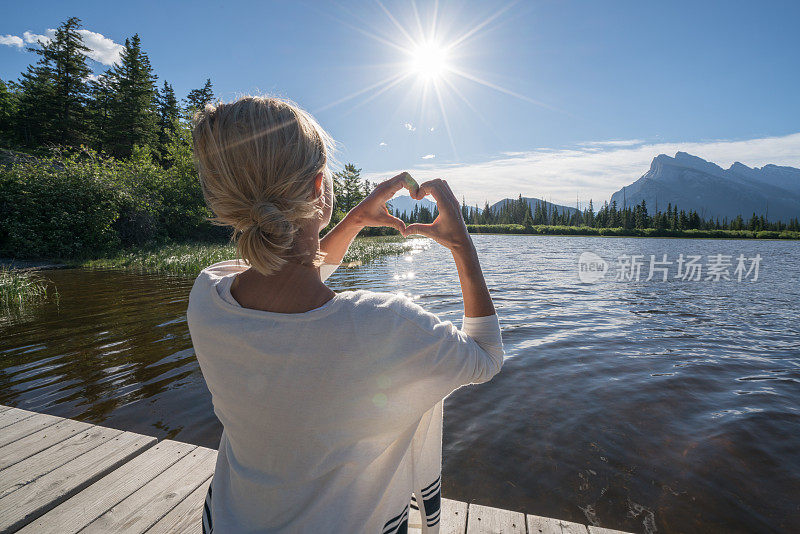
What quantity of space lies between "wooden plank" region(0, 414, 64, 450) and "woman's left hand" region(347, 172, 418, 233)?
338 centimetres

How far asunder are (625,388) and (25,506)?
6.53 m

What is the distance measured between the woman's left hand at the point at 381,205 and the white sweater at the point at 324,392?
570 millimetres

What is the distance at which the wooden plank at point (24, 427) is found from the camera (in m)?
2.94

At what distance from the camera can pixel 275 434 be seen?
1102 millimetres

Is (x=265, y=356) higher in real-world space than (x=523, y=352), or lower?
higher

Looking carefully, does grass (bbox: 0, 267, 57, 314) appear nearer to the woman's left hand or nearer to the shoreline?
the woman's left hand

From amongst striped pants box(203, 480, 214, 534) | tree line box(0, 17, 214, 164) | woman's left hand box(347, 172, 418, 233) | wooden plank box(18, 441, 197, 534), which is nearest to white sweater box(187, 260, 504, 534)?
striped pants box(203, 480, 214, 534)

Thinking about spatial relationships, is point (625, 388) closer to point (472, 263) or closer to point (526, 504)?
point (526, 504)

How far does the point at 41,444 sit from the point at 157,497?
1319 millimetres

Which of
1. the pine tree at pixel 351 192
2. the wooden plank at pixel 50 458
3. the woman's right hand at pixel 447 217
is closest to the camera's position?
the woman's right hand at pixel 447 217

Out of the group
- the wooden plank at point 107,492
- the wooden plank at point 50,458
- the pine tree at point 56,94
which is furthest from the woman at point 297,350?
the pine tree at point 56,94

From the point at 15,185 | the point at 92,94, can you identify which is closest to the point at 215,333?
the point at 15,185

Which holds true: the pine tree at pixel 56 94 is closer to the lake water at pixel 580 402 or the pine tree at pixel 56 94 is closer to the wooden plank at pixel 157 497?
the lake water at pixel 580 402

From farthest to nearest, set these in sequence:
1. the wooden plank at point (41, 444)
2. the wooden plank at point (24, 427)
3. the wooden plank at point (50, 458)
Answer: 1. the wooden plank at point (24, 427)
2. the wooden plank at point (41, 444)
3. the wooden plank at point (50, 458)
